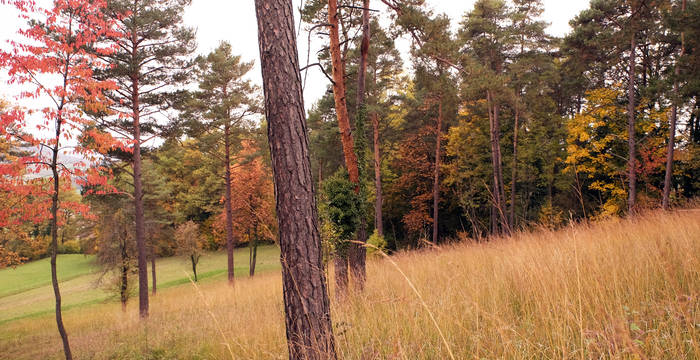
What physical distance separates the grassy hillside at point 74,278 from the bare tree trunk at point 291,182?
618 inches

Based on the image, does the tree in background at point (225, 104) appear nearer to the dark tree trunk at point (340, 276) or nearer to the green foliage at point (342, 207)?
the green foliage at point (342, 207)

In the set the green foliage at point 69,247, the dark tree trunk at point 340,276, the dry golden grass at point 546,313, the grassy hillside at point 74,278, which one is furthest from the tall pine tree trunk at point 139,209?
the green foliage at point 69,247

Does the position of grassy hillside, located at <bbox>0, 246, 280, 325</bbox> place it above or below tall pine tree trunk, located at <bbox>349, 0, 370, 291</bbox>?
below

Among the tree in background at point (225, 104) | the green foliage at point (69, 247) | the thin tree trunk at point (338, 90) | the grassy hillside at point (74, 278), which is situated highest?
the tree in background at point (225, 104)

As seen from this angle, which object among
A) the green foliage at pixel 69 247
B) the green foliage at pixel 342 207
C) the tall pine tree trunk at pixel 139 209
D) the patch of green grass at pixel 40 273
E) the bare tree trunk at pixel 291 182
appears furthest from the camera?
the green foliage at pixel 69 247

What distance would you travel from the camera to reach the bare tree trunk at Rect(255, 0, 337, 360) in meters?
2.31

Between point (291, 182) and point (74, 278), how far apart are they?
3734 centimetres

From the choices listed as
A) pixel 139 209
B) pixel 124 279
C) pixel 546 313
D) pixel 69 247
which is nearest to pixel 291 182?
pixel 546 313

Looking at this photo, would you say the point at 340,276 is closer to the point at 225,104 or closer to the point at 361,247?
the point at 361,247

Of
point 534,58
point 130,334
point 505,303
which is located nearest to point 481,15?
point 534,58

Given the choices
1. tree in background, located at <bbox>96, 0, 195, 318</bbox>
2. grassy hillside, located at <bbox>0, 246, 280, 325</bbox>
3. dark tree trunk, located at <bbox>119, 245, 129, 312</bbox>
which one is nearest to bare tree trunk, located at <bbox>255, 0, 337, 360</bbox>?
tree in background, located at <bbox>96, 0, 195, 318</bbox>

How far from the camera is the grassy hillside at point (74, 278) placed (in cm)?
1959

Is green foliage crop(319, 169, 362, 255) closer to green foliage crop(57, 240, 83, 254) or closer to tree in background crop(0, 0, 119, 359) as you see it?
tree in background crop(0, 0, 119, 359)

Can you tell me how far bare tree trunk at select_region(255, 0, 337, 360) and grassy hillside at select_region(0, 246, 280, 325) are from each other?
51.5 ft
